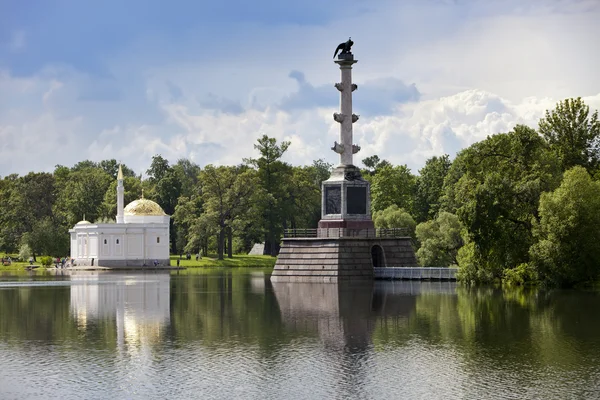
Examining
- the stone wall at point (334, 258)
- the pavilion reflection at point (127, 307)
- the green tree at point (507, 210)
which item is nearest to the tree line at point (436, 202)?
the green tree at point (507, 210)

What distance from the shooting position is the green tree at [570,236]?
61219mm

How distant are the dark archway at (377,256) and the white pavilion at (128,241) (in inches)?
1975

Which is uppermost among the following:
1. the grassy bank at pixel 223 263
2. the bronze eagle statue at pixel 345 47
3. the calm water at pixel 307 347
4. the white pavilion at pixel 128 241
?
the bronze eagle statue at pixel 345 47

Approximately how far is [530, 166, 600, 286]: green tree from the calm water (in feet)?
10.4

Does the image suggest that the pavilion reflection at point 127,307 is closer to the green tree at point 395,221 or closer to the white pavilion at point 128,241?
the green tree at point 395,221

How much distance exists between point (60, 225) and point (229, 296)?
86.1m

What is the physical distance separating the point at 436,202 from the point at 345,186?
46116 mm

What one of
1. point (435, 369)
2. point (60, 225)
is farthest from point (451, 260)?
point (60, 225)

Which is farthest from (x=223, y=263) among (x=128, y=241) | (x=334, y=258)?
(x=334, y=258)

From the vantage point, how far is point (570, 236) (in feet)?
202

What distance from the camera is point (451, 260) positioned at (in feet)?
284

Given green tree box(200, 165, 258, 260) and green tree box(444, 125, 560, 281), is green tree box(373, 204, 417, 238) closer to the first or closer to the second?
green tree box(444, 125, 560, 281)

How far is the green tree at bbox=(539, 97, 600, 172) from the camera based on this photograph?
270ft

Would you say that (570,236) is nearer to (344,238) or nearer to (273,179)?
(344,238)
